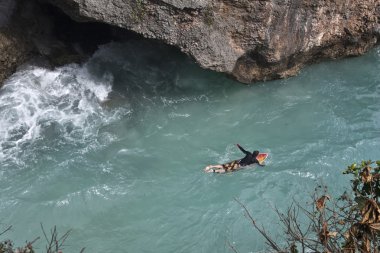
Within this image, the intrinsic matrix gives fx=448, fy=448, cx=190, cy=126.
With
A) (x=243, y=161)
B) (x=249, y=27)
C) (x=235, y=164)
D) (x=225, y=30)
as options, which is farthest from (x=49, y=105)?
(x=249, y=27)

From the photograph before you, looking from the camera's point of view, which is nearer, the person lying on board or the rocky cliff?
the rocky cliff

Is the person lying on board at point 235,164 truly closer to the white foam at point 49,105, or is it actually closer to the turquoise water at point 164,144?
the turquoise water at point 164,144

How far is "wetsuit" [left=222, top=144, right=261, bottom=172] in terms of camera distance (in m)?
10.3

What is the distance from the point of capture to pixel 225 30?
1048 centimetres

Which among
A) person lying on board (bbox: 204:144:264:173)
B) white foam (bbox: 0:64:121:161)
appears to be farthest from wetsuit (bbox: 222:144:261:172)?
white foam (bbox: 0:64:121:161)

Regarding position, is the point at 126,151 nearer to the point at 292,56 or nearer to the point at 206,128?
the point at 206,128

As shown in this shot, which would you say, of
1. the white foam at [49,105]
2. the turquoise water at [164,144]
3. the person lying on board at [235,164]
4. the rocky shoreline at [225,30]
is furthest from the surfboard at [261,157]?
the white foam at [49,105]

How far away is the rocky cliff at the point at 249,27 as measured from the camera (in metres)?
9.73

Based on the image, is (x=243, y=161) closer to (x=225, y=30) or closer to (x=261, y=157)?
(x=261, y=157)

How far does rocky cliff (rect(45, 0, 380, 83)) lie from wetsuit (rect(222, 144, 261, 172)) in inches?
86.7

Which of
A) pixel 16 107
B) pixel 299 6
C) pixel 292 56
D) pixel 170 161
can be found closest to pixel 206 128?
pixel 170 161

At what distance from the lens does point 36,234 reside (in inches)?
368

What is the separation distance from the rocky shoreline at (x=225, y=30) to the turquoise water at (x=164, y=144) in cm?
52

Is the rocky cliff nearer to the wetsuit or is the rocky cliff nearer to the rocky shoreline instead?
the rocky shoreline
